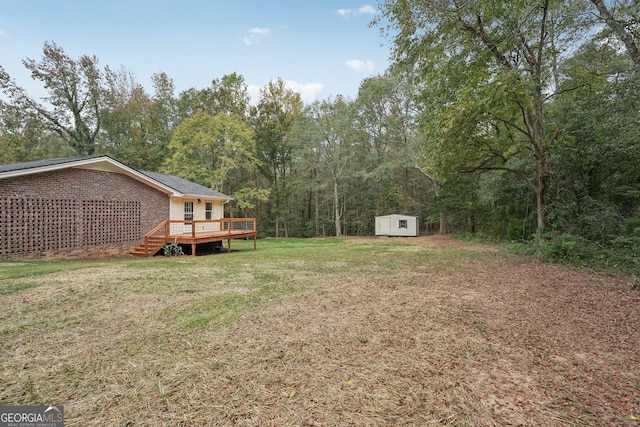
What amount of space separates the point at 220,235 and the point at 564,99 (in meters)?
13.2

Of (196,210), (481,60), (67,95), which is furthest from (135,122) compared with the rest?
(481,60)

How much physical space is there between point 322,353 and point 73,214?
36.1ft

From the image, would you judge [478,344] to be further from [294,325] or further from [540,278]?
[540,278]

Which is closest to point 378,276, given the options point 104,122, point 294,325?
point 294,325

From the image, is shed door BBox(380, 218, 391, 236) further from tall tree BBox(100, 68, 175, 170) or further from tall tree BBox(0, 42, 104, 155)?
tall tree BBox(0, 42, 104, 155)

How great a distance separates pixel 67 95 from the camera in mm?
20062

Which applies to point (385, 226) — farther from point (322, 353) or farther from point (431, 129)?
point (322, 353)

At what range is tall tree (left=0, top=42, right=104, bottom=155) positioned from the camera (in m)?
18.9

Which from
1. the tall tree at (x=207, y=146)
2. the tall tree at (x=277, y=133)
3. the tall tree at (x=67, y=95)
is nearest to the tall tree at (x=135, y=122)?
the tall tree at (x=67, y=95)

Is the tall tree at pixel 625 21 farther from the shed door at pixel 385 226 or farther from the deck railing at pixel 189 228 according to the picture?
the shed door at pixel 385 226

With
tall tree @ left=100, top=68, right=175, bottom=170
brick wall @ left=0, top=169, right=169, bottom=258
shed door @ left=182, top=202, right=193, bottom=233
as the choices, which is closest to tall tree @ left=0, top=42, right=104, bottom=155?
tall tree @ left=100, top=68, right=175, bottom=170

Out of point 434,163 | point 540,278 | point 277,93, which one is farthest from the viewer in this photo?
point 277,93

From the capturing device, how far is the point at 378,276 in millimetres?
6324

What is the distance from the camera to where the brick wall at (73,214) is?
8297mm
